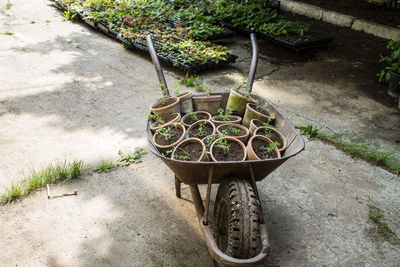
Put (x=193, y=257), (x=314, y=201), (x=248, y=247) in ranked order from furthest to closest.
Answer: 1. (x=314, y=201)
2. (x=193, y=257)
3. (x=248, y=247)

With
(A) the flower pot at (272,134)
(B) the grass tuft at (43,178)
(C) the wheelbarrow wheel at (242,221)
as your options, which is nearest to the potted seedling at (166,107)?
(A) the flower pot at (272,134)

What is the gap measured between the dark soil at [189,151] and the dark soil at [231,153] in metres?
0.10

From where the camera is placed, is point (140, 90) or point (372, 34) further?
point (372, 34)

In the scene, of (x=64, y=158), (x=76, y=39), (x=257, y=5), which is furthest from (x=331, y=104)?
(x=76, y=39)

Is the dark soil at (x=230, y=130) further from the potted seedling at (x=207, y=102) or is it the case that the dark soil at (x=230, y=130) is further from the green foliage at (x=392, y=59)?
the green foliage at (x=392, y=59)

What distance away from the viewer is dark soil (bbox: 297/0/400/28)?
21.3ft

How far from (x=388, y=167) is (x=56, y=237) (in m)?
2.92

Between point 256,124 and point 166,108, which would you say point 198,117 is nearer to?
point 166,108

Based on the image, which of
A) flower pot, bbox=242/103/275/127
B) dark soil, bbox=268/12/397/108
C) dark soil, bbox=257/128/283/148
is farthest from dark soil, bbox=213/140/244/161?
dark soil, bbox=268/12/397/108

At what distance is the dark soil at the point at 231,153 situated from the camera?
1893 mm

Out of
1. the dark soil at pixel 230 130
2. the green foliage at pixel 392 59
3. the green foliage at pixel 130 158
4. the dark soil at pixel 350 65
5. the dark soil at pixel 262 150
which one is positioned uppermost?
the dark soil at pixel 262 150

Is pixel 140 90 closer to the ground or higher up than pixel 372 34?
closer to the ground

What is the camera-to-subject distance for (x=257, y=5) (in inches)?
282

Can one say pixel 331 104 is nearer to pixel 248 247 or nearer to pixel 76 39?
pixel 248 247
